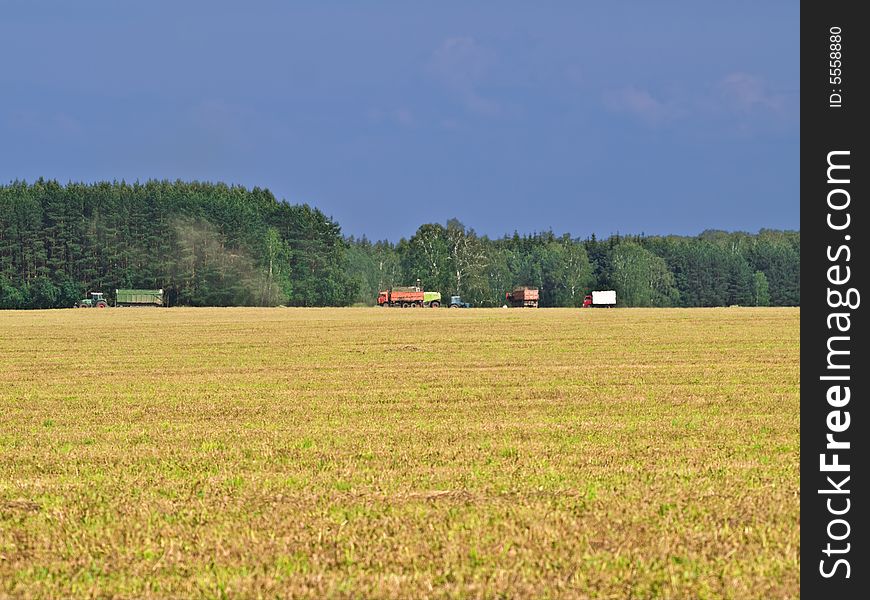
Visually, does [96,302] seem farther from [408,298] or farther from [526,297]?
[526,297]

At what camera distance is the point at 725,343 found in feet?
133

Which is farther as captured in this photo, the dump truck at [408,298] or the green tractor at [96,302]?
the dump truck at [408,298]

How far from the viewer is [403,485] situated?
38.5 ft

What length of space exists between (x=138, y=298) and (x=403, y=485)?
102 m

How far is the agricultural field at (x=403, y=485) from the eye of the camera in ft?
27.4

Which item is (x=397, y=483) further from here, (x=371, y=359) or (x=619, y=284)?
(x=619, y=284)

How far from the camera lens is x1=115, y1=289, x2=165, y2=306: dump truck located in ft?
356

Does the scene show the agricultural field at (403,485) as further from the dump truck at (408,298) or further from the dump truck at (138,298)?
the dump truck at (138,298)

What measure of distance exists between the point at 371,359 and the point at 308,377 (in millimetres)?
6675
